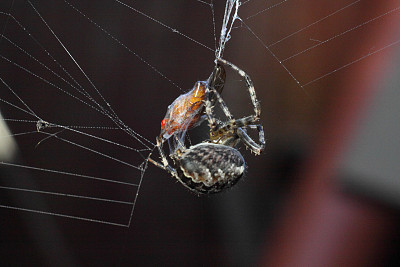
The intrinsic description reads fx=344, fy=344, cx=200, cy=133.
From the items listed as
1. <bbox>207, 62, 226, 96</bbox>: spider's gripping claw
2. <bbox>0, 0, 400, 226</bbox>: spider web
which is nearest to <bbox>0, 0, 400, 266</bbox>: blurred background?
<bbox>0, 0, 400, 226</bbox>: spider web

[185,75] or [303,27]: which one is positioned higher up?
[303,27]

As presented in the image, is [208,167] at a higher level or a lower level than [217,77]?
lower

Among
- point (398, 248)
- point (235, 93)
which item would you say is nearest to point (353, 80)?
point (235, 93)

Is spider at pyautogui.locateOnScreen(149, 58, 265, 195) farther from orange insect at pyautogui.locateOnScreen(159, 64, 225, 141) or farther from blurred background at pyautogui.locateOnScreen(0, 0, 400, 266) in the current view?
blurred background at pyautogui.locateOnScreen(0, 0, 400, 266)

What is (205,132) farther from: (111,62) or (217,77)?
(217,77)

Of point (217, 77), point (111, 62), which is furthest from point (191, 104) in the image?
point (111, 62)

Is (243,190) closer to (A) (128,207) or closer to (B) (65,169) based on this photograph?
(A) (128,207)

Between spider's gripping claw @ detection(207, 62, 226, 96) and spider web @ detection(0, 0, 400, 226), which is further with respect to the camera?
spider web @ detection(0, 0, 400, 226)

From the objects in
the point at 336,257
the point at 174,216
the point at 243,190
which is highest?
the point at 243,190
